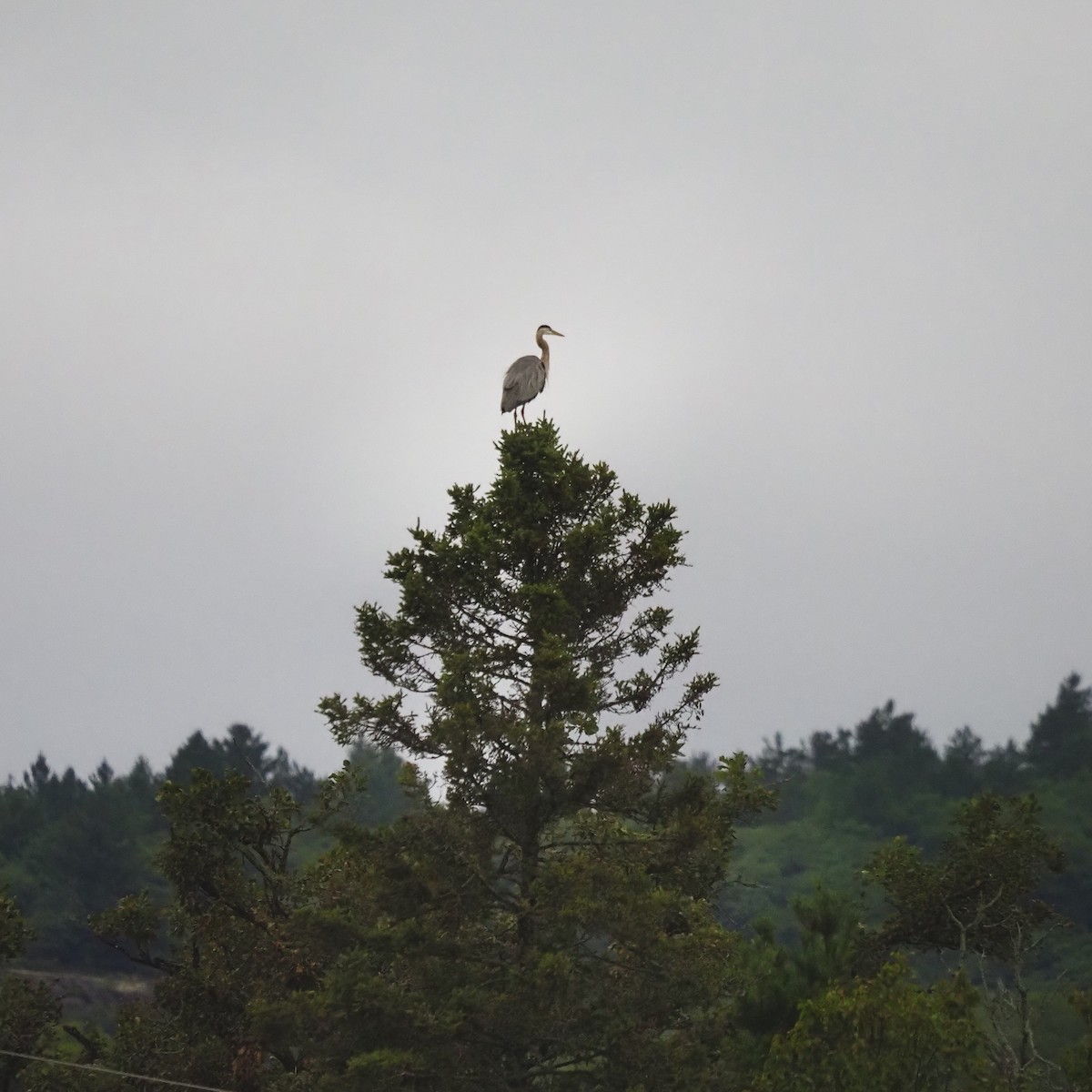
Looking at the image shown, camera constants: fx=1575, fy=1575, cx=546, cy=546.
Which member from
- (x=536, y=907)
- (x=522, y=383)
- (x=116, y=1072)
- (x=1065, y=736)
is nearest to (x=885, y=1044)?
(x=536, y=907)

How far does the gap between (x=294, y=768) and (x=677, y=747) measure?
123m

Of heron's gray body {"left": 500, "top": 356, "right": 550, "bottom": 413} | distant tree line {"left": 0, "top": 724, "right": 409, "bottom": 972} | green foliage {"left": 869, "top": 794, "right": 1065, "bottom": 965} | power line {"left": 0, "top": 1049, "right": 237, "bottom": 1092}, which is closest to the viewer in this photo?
power line {"left": 0, "top": 1049, "right": 237, "bottom": 1092}

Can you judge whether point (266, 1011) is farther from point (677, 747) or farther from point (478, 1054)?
point (677, 747)

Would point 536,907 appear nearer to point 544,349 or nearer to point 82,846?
point 544,349

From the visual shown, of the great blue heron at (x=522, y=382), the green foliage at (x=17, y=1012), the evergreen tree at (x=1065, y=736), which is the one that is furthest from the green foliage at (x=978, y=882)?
the evergreen tree at (x=1065, y=736)

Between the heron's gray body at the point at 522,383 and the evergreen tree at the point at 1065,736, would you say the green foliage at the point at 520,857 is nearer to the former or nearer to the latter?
the heron's gray body at the point at 522,383

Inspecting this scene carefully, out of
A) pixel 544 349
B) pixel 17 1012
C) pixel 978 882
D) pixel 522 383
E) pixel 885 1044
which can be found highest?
pixel 544 349

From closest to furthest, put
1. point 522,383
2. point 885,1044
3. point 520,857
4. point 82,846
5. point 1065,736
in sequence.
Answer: point 885,1044 < point 520,857 < point 522,383 < point 82,846 < point 1065,736

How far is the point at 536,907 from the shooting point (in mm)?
20562

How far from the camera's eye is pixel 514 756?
70.5 feet

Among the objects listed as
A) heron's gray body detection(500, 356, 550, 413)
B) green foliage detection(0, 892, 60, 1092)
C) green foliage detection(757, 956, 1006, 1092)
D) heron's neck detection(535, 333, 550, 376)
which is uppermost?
heron's neck detection(535, 333, 550, 376)

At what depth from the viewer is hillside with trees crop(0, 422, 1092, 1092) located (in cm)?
2020

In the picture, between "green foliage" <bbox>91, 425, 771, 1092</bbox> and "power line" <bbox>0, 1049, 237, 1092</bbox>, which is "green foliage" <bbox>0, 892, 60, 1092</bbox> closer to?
"power line" <bbox>0, 1049, 237, 1092</bbox>

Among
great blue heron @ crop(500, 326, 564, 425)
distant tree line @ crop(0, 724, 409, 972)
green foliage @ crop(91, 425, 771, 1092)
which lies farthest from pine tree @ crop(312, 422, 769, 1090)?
distant tree line @ crop(0, 724, 409, 972)
